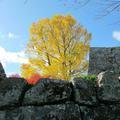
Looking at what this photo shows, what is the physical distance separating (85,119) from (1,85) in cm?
129

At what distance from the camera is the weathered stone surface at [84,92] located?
5.89 meters

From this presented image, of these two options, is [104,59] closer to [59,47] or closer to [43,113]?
[43,113]

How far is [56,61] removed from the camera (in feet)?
104

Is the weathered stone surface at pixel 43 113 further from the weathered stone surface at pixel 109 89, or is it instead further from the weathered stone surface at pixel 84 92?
the weathered stone surface at pixel 109 89

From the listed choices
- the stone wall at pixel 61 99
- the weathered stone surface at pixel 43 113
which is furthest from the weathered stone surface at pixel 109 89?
the weathered stone surface at pixel 43 113

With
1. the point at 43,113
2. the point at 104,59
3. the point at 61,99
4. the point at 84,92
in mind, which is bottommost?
the point at 43,113

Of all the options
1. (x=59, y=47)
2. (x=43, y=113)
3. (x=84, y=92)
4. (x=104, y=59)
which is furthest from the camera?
(x=59, y=47)

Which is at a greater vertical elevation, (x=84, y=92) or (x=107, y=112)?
(x=84, y=92)

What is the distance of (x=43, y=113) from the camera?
227 inches

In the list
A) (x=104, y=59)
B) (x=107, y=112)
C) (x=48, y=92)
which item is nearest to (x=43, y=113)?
(x=48, y=92)

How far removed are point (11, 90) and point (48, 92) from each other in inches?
20.6

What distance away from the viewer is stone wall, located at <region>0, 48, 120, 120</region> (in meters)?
5.77

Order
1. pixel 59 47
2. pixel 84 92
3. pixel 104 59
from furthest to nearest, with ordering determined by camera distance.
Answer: pixel 59 47 → pixel 104 59 → pixel 84 92

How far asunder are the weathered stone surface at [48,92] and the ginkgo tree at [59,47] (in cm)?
2337
